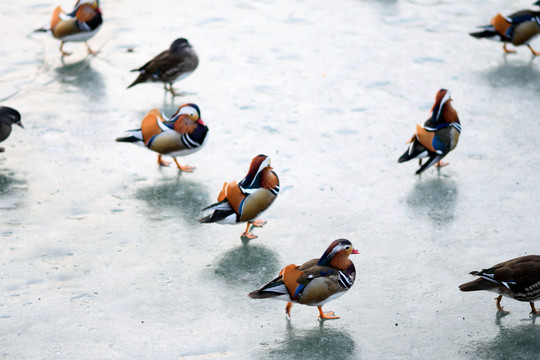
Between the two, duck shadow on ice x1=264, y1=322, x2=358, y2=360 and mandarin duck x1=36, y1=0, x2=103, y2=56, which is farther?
mandarin duck x1=36, y1=0, x2=103, y2=56

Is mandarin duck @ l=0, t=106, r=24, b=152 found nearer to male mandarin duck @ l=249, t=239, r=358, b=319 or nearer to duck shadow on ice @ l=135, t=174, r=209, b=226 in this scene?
duck shadow on ice @ l=135, t=174, r=209, b=226

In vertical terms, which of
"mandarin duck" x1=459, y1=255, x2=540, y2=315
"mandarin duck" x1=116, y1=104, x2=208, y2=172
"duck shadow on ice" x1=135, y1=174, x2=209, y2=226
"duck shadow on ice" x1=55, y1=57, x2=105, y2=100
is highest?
"mandarin duck" x1=459, y1=255, x2=540, y2=315

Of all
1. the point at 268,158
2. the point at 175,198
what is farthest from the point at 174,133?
the point at 268,158

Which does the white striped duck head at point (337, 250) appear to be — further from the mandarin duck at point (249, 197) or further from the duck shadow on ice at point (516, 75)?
the duck shadow on ice at point (516, 75)

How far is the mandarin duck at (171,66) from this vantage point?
29.0 feet

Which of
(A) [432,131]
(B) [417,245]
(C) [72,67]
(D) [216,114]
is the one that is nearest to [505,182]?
(A) [432,131]

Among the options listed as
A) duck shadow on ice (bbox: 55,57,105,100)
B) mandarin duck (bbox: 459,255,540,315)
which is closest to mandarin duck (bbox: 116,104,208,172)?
duck shadow on ice (bbox: 55,57,105,100)

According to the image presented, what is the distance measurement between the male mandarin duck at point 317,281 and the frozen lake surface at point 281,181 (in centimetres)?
31

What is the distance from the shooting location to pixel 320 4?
11.9 meters

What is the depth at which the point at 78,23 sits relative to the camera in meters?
9.75

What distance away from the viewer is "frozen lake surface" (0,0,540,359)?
213 inches

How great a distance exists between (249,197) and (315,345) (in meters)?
1.57

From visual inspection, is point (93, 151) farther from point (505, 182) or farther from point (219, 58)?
point (505, 182)

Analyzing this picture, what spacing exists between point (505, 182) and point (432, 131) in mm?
957
